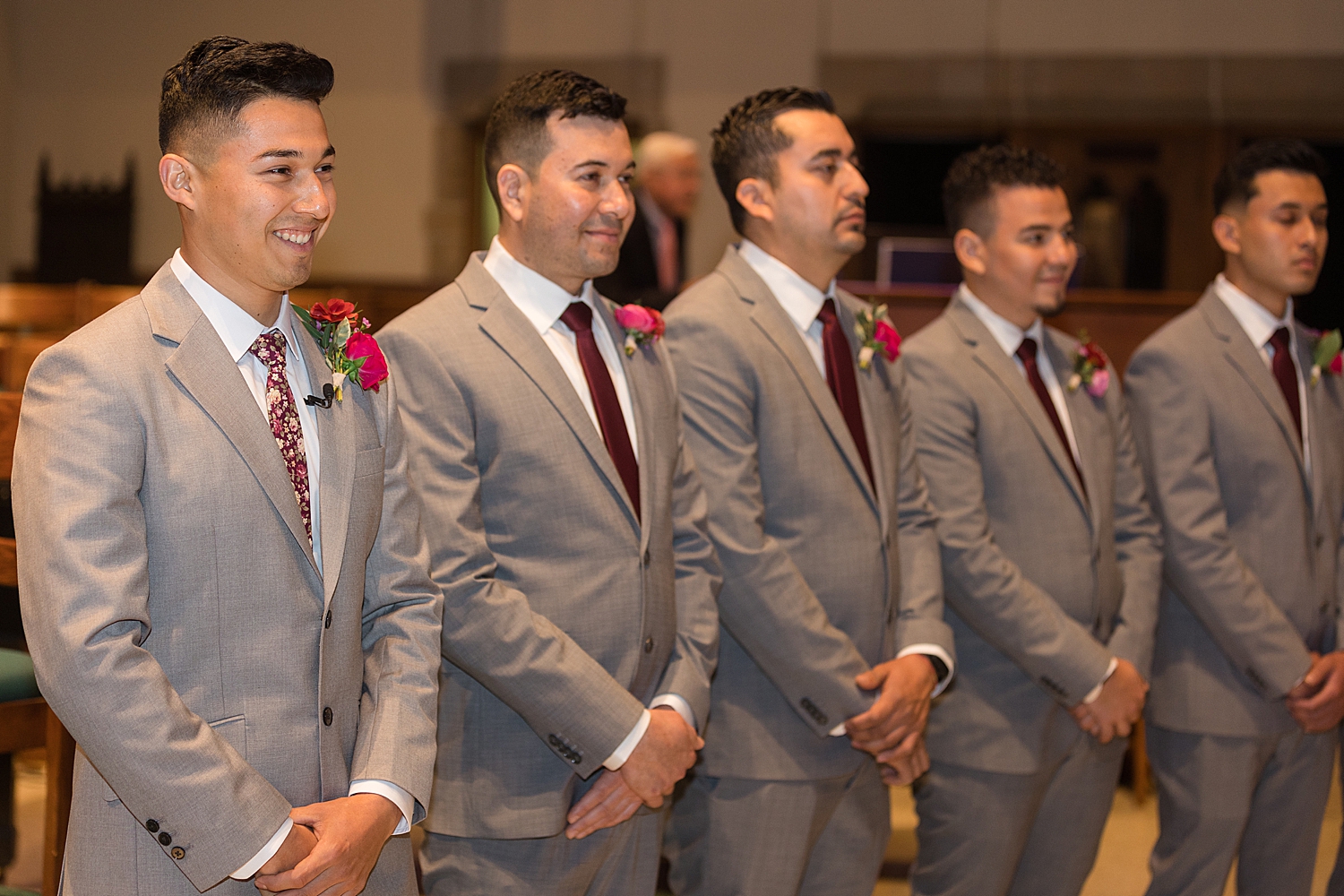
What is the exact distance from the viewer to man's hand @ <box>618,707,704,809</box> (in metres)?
2.20

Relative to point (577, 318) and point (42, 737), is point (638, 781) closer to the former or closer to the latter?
point (577, 318)

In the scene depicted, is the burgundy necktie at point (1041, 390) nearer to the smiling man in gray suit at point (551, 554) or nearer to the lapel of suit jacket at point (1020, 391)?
the lapel of suit jacket at point (1020, 391)

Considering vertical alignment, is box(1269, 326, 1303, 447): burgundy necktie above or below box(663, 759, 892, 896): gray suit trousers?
above

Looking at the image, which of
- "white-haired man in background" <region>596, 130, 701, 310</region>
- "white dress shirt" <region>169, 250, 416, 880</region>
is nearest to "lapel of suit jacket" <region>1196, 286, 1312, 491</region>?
"white dress shirt" <region>169, 250, 416, 880</region>

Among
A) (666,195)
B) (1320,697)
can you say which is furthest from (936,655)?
(666,195)

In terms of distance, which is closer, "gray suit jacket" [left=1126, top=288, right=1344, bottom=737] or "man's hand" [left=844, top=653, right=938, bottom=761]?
"man's hand" [left=844, top=653, right=938, bottom=761]

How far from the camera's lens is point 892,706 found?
2.51 m

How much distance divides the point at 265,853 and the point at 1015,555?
184cm

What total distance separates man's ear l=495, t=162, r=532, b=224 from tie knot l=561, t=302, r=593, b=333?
7.5 inches

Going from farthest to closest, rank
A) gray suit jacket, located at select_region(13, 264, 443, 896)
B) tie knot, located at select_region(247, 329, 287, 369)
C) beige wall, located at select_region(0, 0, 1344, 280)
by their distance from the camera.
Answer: beige wall, located at select_region(0, 0, 1344, 280)
tie knot, located at select_region(247, 329, 287, 369)
gray suit jacket, located at select_region(13, 264, 443, 896)

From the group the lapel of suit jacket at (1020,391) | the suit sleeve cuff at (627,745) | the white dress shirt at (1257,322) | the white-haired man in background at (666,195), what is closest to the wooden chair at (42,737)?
the suit sleeve cuff at (627,745)

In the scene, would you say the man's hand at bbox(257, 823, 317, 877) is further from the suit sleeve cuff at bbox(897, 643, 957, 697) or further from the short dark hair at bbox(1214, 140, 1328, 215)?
the short dark hair at bbox(1214, 140, 1328, 215)

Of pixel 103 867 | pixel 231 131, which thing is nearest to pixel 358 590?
pixel 103 867

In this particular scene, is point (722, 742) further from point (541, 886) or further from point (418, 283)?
point (418, 283)
